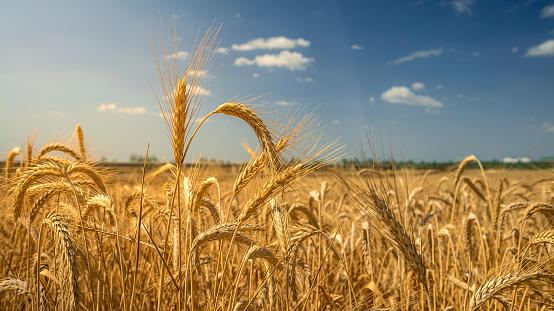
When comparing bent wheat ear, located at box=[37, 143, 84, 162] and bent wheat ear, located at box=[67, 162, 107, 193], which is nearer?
bent wheat ear, located at box=[67, 162, 107, 193]

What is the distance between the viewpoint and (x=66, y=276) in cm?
158

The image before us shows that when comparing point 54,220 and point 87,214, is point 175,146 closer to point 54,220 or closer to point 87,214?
point 54,220

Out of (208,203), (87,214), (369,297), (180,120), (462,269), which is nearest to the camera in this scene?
(180,120)

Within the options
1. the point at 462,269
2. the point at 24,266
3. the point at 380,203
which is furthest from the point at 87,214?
the point at 462,269

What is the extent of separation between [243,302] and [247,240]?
0.32 meters

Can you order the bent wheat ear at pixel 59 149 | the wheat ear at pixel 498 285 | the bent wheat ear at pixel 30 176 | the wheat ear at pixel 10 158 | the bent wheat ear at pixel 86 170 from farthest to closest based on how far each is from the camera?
1. the wheat ear at pixel 10 158
2. the bent wheat ear at pixel 59 149
3. the bent wheat ear at pixel 86 170
4. the bent wheat ear at pixel 30 176
5. the wheat ear at pixel 498 285

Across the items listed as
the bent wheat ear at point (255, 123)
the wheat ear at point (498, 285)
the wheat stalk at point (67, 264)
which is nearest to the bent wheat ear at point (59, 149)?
the wheat stalk at point (67, 264)

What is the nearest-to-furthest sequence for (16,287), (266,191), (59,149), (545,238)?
1. (266,191)
2. (16,287)
3. (545,238)
4. (59,149)

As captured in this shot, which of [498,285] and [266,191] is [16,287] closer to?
[266,191]

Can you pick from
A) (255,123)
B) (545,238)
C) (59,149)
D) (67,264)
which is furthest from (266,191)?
(59,149)

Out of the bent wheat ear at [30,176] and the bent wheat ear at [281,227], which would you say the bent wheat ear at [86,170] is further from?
the bent wheat ear at [281,227]

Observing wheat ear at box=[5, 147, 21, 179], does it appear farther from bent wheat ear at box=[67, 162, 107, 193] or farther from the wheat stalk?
the wheat stalk

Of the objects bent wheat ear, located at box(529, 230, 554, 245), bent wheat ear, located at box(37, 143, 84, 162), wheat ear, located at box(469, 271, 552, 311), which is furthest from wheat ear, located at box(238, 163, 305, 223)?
bent wheat ear, located at box(37, 143, 84, 162)

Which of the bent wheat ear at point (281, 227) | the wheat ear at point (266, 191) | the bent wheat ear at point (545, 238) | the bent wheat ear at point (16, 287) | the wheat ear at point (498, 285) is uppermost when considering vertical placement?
the wheat ear at point (266, 191)
